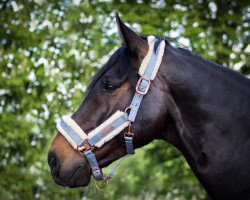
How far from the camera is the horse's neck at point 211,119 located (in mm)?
2479

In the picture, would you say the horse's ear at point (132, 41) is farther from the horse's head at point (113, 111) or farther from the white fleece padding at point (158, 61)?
the white fleece padding at point (158, 61)

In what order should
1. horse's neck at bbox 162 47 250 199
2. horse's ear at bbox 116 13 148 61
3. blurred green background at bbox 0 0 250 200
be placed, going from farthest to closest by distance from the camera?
1. blurred green background at bbox 0 0 250 200
2. horse's ear at bbox 116 13 148 61
3. horse's neck at bbox 162 47 250 199

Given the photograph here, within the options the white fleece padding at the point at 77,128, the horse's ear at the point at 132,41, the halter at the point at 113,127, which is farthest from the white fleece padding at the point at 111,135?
the horse's ear at the point at 132,41

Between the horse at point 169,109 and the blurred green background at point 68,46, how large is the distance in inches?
126

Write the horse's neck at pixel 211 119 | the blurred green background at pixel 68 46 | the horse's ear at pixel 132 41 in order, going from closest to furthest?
the horse's neck at pixel 211 119 < the horse's ear at pixel 132 41 < the blurred green background at pixel 68 46

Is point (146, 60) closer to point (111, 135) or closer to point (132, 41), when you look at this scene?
point (132, 41)

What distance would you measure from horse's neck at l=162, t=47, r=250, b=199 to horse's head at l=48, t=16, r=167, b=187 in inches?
5.4

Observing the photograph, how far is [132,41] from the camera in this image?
2.66 metres

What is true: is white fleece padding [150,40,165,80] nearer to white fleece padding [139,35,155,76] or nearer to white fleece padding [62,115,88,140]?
white fleece padding [139,35,155,76]

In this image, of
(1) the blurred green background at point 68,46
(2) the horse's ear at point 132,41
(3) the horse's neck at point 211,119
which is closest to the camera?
(3) the horse's neck at point 211,119

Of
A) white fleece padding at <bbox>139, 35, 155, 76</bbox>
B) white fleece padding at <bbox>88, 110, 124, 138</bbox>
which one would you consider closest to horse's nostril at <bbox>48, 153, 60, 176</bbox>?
white fleece padding at <bbox>88, 110, 124, 138</bbox>

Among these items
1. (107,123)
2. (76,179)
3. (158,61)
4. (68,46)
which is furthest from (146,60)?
(68,46)

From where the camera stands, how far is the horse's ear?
2.60 m

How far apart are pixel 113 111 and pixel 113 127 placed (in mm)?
109
